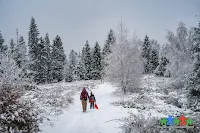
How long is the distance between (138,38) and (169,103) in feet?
43.7

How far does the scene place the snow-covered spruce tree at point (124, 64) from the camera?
2628cm

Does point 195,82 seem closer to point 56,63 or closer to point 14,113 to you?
point 14,113

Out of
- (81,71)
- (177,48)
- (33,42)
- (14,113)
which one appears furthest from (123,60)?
(81,71)

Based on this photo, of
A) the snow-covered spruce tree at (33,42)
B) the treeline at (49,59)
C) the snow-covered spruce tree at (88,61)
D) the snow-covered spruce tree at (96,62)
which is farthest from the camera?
the snow-covered spruce tree at (88,61)

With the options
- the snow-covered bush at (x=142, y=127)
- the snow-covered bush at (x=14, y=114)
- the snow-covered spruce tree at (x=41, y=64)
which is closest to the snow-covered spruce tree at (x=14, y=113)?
the snow-covered bush at (x=14, y=114)

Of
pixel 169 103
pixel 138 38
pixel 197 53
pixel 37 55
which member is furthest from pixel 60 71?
pixel 197 53

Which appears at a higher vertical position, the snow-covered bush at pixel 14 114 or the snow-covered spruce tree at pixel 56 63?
the snow-covered spruce tree at pixel 56 63

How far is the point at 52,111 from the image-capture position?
43.5ft

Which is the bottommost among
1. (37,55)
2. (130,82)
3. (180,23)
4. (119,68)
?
(130,82)

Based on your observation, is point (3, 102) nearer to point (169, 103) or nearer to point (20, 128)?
point (20, 128)

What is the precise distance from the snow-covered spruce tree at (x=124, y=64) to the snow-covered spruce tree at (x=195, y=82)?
1217cm

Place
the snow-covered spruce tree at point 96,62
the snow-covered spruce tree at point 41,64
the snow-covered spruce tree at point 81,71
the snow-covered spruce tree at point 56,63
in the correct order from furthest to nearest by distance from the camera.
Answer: the snow-covered spruce tree at point 81,71 → the snow-covered spruce tree at point 96,62 → the snow-covered spruce tree at point 56,63 → the snow-covered spruce tree at point 41,64

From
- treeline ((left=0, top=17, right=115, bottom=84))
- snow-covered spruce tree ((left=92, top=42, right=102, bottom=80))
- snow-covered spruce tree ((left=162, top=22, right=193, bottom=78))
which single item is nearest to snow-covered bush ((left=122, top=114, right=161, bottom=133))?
snow-covered spruce tree ((left=162, top=22, right=193, bottom=78))

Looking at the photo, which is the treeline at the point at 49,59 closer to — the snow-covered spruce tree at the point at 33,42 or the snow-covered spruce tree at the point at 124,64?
the snow-covered spruce tree at the point at 33,42
